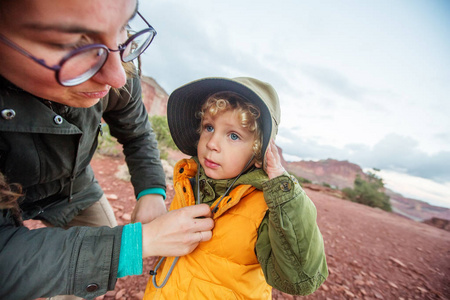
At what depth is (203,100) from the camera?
1.83 meters

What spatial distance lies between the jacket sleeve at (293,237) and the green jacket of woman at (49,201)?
0.83 metres

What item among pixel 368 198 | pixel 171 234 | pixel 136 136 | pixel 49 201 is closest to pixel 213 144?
pixel 171 234

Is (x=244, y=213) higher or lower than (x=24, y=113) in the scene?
lower

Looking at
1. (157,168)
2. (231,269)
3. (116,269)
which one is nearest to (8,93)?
(116,269)

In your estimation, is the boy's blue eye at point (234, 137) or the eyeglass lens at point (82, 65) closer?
the eyeglass lens at point (82, 65)

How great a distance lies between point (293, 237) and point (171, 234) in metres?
0.65

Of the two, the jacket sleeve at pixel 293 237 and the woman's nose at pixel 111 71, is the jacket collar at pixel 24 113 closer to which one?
the woman's nose at pixel 111 71

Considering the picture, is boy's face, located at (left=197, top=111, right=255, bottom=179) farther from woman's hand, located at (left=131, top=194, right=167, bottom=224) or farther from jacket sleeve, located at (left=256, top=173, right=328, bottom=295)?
woman's hand, located at (left=131, top=194, right=167, bottom=224)

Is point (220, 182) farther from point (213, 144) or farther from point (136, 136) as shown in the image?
point (136, 136)

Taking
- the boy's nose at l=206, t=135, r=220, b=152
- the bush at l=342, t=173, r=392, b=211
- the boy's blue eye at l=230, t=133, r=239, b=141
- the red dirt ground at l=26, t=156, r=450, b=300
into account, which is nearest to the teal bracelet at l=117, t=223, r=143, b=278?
the boy's nose at l=206, t=135, r=220, b=152

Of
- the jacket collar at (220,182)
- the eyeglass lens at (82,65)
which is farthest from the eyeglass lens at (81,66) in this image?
the jacket collar at (220,182)

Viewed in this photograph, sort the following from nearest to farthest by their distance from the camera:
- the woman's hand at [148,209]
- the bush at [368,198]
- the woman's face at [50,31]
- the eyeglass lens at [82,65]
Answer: the woman's face at [50,31]
the eyeglass lens at [82,65]
the woman's hand at [148,209]
the bush at [368,198]

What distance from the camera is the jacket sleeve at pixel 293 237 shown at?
1.11m

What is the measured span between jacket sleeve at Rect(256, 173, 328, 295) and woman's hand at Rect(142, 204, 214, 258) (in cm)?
45
